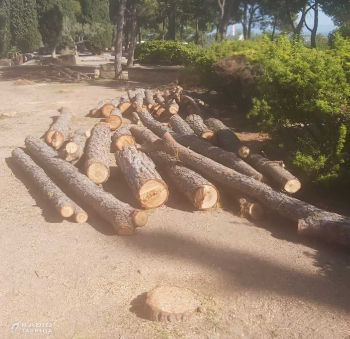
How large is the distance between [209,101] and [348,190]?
27.9 feet

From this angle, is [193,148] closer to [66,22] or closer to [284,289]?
[284,289]

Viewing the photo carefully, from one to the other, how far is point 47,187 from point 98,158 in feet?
3.78

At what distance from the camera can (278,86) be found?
8219mm

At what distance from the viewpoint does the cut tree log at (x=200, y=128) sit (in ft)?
31.9

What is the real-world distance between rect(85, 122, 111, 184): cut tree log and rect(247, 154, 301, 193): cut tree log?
2876 millimetres

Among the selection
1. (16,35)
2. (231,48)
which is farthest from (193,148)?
(16,35)

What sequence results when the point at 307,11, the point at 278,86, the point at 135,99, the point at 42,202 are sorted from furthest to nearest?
1. the point at 307,11
2. the point at 135,99
3. the point at 278,86
4. the point at 42,202

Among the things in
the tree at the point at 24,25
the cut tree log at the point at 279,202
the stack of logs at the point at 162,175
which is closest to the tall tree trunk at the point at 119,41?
the stack of logs at the point at 162,175

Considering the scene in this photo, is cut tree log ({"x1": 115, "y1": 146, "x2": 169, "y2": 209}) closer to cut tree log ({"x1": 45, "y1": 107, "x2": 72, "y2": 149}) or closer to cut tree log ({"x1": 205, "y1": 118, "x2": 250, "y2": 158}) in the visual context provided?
cut tree log ({"x1": 205, "y1": 118, "x2": 250, "y2": 158})

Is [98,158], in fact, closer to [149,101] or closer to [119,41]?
[149,101]

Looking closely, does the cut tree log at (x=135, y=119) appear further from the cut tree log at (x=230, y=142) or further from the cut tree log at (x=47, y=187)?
the cut tree log at (x=47, y=187)

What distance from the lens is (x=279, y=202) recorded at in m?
6.71

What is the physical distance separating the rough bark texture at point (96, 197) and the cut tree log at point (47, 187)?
21cm

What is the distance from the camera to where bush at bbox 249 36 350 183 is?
7.45 metres
